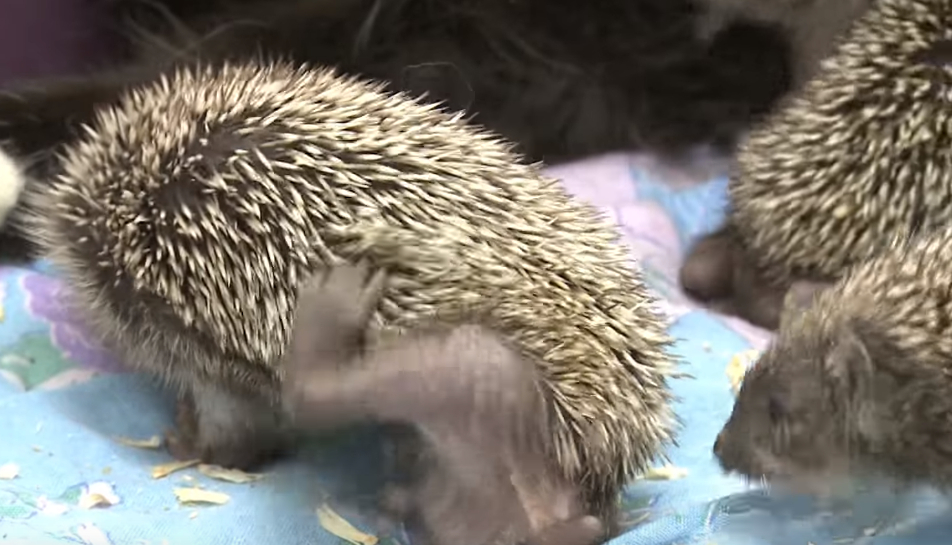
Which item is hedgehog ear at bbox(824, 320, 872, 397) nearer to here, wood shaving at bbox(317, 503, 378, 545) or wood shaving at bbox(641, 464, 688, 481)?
wood shaving at bbox(641, 464, 688, 481)

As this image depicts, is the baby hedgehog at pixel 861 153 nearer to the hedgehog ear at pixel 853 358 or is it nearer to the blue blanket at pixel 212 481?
the blue blanket at pixel 212 481

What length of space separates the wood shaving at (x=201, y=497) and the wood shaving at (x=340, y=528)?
0.54 ft

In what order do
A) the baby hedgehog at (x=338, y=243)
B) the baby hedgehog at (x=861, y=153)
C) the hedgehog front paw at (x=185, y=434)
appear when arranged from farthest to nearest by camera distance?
1. the baby hedgehog at (x=861, y=153)
2. the hedgehog front paw at (x=185, y=434)
3. the baby hedgehog at (x=338, y=243)

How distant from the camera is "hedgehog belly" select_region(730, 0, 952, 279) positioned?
2365 millimetres

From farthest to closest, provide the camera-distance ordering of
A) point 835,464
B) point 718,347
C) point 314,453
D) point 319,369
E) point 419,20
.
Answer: point 419,20 → point 718,347 → point 314,453 → point 835,464 → point 319,369

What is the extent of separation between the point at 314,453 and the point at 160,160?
521 millimetres

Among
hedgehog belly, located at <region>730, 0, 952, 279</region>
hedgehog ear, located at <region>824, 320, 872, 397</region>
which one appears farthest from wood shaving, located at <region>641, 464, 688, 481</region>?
hedgehog belly, located at <region>730, 0, 952, 279</region>

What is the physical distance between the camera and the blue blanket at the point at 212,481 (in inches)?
76.4

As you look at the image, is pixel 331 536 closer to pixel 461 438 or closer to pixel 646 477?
pixel 461 438

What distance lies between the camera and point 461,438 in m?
1.77

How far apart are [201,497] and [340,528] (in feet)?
0.83

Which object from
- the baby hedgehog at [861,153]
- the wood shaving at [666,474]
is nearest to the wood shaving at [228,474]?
the wood shaving at [666,474]

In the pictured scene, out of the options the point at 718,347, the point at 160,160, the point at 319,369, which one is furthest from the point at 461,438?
the point at 718,347

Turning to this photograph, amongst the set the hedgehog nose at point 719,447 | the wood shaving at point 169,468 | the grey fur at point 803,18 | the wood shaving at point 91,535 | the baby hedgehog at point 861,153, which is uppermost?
the grey fur at point 803,18
